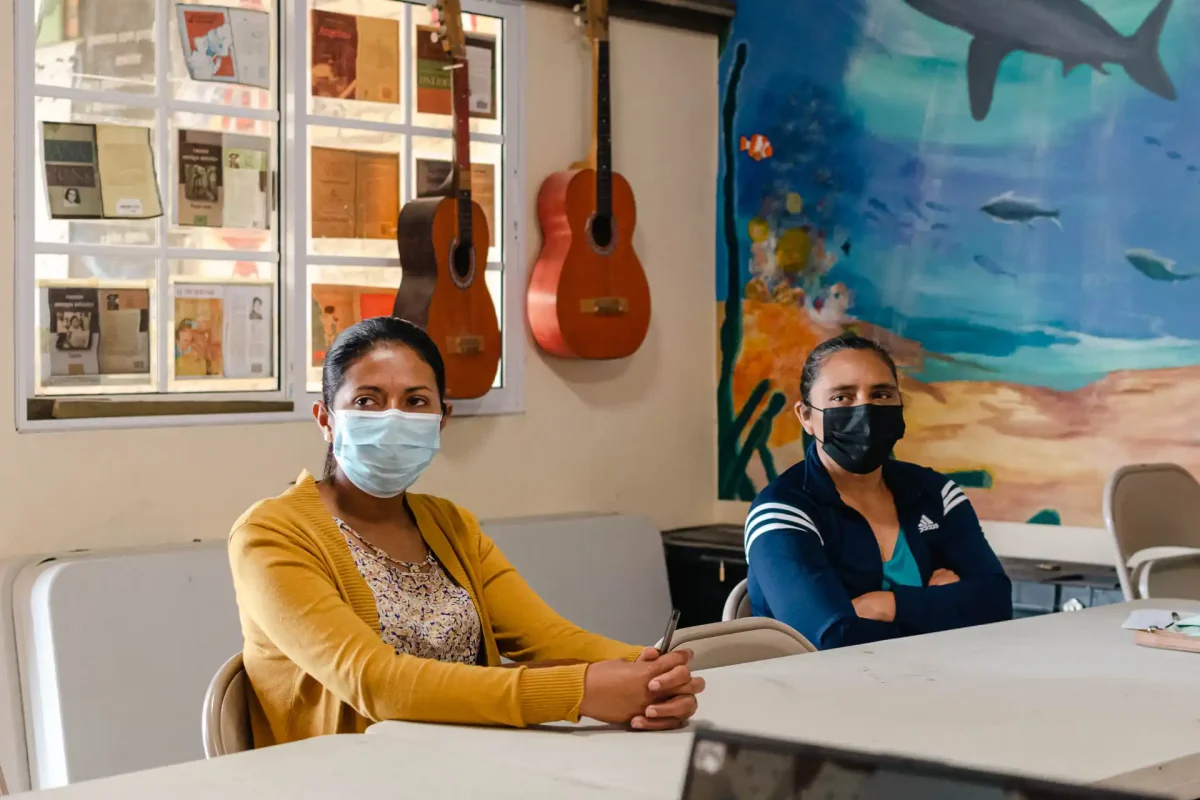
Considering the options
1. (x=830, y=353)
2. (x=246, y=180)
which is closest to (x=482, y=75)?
(x=246, y=180)

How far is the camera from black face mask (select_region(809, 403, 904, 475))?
9.02 feet

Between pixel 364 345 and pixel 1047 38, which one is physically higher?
pixel 1047 38

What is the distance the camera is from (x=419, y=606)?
2.10m

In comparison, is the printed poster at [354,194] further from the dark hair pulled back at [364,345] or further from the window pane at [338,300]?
the dark hair pulled back at [364,345]

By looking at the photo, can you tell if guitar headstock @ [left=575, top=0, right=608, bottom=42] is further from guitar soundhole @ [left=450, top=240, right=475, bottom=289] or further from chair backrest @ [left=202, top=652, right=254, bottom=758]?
chair backrest @ [left=202, top=652, right=254, bottom=758]

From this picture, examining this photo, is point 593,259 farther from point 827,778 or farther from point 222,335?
point 827,778

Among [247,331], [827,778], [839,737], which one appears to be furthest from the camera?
[247,331]

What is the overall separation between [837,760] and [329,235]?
3.29 m

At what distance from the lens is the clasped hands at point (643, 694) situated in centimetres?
167

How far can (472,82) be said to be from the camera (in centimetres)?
407

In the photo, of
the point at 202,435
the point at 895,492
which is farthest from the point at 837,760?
the point at 202,435

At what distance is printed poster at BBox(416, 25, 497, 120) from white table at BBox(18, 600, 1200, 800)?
2387 millimetres

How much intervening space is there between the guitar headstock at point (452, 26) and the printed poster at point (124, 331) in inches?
42.6

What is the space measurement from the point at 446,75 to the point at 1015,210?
1633mm
